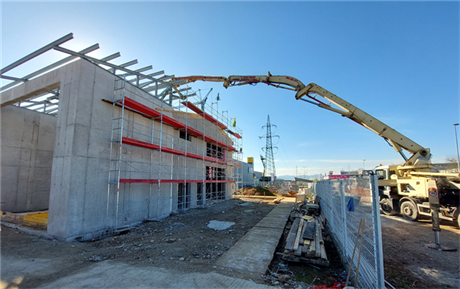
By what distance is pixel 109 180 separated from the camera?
8914mm

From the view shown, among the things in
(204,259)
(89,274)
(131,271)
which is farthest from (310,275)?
(89,274)

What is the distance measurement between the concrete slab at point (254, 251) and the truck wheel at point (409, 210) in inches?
306

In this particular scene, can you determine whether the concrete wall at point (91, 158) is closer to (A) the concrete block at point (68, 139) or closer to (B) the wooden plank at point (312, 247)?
(A) the concrete block at point (68, 139)

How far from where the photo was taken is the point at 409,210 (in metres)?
11.5

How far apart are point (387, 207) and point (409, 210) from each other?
5.30 feet

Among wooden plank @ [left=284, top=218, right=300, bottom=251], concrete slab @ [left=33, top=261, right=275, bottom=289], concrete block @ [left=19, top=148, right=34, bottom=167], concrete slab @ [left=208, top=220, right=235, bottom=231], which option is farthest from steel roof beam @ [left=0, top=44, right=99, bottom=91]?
wooden plank @ [left=284, top=218, right=300, bottom=251]

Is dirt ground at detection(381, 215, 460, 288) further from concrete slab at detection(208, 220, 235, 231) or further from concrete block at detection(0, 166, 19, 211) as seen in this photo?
concrete block at detection(0, 166, 19, 211)

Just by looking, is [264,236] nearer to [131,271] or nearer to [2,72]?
[131,271]

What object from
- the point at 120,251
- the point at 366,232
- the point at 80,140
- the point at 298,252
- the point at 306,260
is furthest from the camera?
the point at 80,140

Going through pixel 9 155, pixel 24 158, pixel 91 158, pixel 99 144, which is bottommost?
pixel 91 158

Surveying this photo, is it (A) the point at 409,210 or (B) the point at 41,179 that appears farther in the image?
(B) the point at 41,179

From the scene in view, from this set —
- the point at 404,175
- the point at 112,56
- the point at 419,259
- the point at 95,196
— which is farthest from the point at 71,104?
the point at 404,175

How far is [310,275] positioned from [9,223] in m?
12.1

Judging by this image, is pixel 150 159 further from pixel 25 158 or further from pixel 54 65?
pixel 25 158
